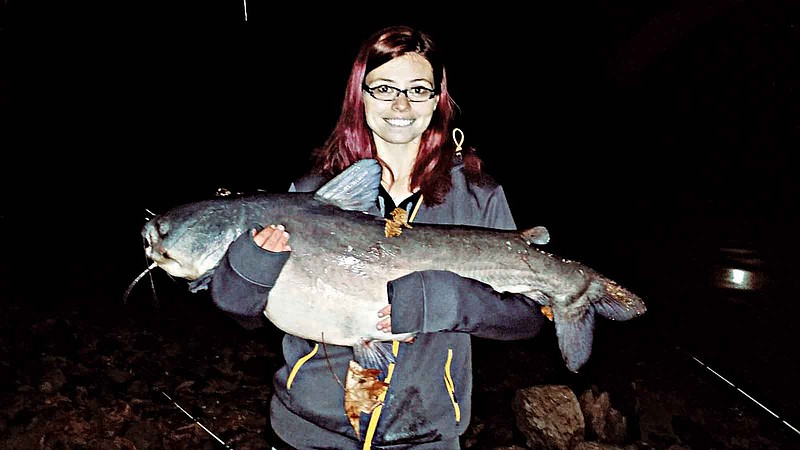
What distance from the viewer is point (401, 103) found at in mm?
2195

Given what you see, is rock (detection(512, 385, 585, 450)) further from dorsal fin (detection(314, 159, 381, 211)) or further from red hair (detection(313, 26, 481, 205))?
dorsal fin (detection(314, 159, 381, 211))

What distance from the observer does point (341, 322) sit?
203 centimetres

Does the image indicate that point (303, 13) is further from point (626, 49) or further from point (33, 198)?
point (33, 198)

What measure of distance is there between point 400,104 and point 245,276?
2.99 ft

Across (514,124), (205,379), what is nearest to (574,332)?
(205,379)

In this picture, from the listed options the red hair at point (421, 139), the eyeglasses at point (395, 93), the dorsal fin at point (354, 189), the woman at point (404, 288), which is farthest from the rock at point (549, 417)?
the eyeglasses at point (395, 93)

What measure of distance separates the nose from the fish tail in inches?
36.4

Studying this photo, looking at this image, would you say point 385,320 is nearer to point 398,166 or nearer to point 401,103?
point 398,166

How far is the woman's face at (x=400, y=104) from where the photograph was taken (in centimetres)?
221

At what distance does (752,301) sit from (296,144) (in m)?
22.8

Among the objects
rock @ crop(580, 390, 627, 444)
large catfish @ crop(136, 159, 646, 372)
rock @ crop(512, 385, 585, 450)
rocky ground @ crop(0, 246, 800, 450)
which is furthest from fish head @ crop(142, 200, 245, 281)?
rock @ crop(580, 390, 627, 444)

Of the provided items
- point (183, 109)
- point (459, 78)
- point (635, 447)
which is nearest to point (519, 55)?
point (459, 78)

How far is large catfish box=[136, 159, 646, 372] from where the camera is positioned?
79.9 inches

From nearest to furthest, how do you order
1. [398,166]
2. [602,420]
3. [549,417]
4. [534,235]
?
[534,235]
[398,166]
[549,417]
[602,420]
